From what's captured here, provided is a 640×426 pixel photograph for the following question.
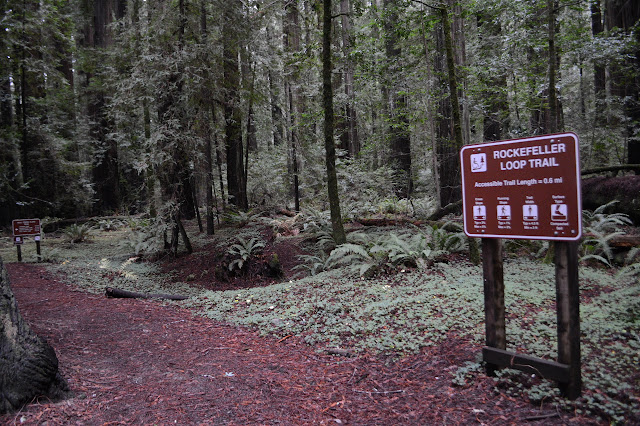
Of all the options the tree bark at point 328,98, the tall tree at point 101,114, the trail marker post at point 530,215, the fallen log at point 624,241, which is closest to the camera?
the trail marker post at point 530,215

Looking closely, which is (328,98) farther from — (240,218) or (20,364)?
(20,364)

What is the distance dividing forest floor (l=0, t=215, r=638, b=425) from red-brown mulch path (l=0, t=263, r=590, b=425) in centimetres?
1

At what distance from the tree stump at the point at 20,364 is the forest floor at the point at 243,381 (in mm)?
113

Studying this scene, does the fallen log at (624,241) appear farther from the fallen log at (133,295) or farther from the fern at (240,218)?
the fern at (240,218)

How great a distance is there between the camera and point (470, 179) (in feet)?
12.3

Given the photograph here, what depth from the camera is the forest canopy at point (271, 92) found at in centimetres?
975

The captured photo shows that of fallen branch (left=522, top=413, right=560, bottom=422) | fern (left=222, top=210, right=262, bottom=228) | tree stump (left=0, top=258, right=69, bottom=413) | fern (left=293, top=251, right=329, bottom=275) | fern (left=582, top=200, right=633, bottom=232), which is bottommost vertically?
fallen branch (left=522, top=413, right=560, bottom=422)

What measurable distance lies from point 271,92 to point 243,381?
1268cm

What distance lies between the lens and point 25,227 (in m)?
10.7

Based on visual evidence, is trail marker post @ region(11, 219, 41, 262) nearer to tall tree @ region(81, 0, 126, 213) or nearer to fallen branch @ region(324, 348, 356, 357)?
tall tree @ region(81, 0, 126, 213)

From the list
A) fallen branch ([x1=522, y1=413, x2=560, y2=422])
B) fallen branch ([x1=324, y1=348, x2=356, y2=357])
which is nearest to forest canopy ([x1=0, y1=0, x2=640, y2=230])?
fallen branch ([x1=324, y1=348, x2=356, y2=357])

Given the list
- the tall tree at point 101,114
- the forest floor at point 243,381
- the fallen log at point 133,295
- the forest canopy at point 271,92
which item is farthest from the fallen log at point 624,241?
the tall tree at point 101,114

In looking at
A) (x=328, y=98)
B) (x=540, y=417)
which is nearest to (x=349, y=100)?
(x=328, y=98)

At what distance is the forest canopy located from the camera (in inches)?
384
